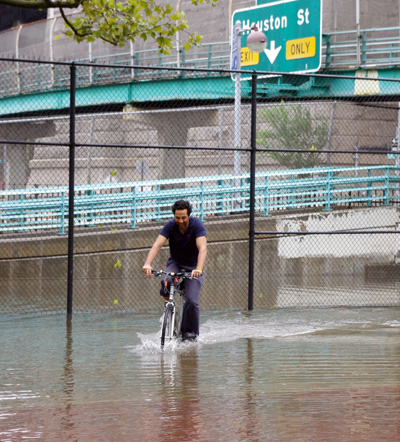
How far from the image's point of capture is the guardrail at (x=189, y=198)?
1764 cm

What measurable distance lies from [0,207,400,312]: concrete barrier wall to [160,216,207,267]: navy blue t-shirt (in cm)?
437

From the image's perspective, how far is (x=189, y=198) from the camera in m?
19.6

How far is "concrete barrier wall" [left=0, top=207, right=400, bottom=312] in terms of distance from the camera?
1497cm

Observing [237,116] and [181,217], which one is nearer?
[181,217]

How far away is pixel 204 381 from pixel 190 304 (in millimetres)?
1823

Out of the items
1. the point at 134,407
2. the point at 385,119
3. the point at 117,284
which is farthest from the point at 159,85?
the point at 134,407

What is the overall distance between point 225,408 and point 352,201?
14.5 metres

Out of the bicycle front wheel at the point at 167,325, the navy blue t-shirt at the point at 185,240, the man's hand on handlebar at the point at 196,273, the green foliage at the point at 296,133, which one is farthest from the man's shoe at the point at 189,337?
the green foliage at the point at 296,133

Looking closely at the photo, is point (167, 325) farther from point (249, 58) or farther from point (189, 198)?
point (249, 58)

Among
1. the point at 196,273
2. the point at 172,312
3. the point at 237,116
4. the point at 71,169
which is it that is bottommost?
the point at 172,312

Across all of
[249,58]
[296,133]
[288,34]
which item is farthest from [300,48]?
[296,133]

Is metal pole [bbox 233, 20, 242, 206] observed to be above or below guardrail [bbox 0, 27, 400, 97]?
below

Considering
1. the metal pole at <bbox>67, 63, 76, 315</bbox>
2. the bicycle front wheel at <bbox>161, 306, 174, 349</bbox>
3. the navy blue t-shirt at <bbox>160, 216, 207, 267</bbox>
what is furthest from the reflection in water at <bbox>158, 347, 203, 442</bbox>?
the metal pole at <bbox>67, 63, 76, 315</bbox>

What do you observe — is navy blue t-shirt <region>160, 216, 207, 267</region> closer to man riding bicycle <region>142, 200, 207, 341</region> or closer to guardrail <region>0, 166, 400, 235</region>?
man riding bicycle <region>142, 200, 207, 341</region>
